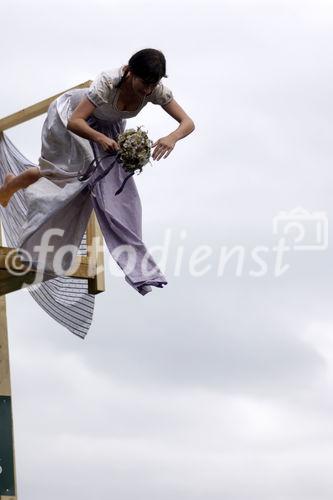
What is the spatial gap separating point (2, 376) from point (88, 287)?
1228 mm

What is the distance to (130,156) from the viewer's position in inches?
321

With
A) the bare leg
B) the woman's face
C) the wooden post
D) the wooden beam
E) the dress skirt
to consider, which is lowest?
the wooden post

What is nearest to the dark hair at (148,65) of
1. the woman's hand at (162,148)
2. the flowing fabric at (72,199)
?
the woman's hand at (162,148)

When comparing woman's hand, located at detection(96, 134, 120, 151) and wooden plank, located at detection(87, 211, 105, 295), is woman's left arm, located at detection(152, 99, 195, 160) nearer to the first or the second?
woman's hand, located at detection(96, 134, 120, 151)

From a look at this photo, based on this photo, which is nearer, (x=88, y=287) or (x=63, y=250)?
(x=63, y=250)

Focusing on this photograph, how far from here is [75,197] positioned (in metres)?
8.76

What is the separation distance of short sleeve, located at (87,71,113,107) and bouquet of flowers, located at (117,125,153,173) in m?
0.28

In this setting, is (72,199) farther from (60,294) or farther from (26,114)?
(26,114)

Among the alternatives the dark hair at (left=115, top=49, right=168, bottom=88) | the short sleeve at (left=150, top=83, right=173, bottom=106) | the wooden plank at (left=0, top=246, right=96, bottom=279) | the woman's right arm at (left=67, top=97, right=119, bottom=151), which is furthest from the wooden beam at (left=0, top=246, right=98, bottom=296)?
the dark hair at (left=115, top=49, right=168, bottom=88)

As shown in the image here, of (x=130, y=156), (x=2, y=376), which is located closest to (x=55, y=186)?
(x=130, y=156)

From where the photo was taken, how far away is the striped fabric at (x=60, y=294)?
966 cm

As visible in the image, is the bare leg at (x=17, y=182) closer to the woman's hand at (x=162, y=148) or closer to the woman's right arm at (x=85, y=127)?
the woman's right arm at (x=85, y=127)

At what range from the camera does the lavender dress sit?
338 inches

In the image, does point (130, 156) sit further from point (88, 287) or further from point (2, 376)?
point (2, 376)
